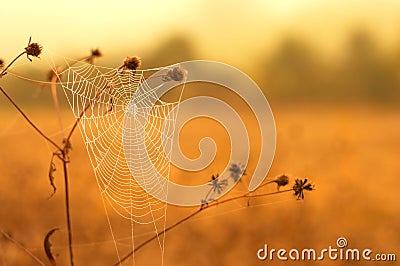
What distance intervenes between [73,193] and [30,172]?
0.86m

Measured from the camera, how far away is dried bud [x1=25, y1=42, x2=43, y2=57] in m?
2.13

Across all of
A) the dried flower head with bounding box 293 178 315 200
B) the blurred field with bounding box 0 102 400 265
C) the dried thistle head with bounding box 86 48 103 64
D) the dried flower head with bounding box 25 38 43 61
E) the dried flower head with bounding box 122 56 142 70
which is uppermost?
the blurred field with bounding box 0 102 400 265

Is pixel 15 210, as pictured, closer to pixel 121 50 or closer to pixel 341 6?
pixel 121 50

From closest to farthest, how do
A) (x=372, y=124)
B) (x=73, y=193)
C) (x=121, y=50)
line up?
1. (x=73, y=193)
2. (x=372, y=124)
3. (x=121, y=50)

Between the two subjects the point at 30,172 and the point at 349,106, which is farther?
the point at 349,106

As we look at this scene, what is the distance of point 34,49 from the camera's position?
7.02 feet

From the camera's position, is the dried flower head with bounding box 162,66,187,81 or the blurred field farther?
the blurred field

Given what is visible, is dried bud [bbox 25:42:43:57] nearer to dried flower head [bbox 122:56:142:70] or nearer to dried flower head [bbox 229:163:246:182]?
dried flower head [bbox 122:56:142:70]

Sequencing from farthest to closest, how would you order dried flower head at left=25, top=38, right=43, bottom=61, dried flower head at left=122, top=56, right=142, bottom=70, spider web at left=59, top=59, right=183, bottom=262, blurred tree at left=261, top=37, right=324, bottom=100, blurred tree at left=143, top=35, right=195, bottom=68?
blurred tree at left=261, top=37, right=324, bottom=100
blurred tree at left=143, top=35, right=195, bottom=68
spider web at left=59, top=59, right=183, bottom=262
dried flower head at left=122, top=56, right=142, bottom=70
dried flower head at left=25, top=38, right=43, bottom=61

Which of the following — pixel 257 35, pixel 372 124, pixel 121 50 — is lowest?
pixel 372 124

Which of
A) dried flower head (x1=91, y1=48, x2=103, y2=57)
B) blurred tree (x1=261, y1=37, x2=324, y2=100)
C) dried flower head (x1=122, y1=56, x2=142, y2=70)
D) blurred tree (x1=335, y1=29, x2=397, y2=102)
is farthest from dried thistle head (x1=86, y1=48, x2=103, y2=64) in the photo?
blurred tree (x1=335, y1=29, x2=397, y2=102)

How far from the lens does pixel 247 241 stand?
450 cm

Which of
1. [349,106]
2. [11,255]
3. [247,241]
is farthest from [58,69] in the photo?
[349,106]

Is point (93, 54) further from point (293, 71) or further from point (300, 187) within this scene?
point (293, 71)
